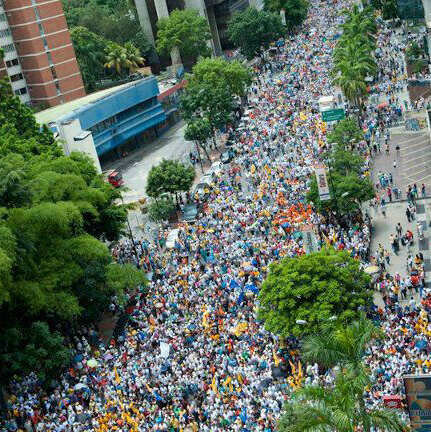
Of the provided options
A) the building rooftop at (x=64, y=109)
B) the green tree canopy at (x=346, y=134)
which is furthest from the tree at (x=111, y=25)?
the green tree canopy at (x=346, y=134)

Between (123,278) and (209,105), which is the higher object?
(209,105)

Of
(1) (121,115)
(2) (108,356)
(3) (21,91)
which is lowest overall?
(2) (108,356)

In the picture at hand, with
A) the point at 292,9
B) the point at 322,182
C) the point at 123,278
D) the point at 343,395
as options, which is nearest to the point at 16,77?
the point at 292,9

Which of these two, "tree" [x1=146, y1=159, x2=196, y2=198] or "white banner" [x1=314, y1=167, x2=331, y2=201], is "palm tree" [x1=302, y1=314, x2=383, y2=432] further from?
"tree" [x1=146, y1=159, x2=196, y2=198]

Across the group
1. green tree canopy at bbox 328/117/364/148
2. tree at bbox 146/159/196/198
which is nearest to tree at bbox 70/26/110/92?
tree at bbox 146/159/196/198

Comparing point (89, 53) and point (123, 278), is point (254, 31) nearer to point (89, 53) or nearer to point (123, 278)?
point (89, 53)

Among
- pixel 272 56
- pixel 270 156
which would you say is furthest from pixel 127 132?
pixel 272 56
